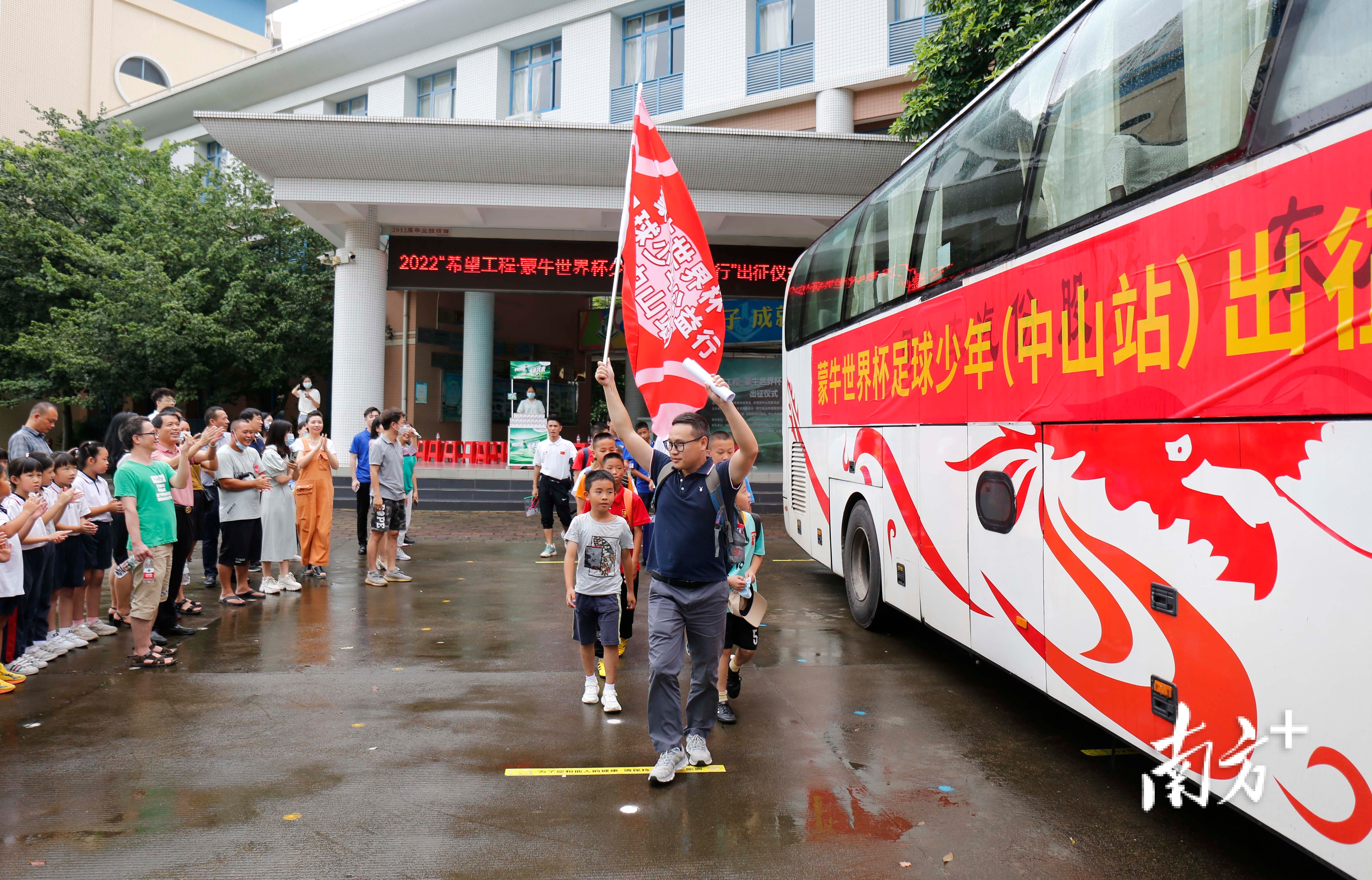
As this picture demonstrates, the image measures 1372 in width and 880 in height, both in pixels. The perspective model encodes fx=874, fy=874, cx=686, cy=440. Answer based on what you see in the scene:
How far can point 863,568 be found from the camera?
7.69m

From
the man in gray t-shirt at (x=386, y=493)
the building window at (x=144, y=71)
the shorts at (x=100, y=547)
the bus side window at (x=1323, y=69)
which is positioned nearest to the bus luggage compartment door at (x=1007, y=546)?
the bus side window at (x=1323, y=69)

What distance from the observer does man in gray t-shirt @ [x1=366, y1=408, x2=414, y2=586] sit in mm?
9203

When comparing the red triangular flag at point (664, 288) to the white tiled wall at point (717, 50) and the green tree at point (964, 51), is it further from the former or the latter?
the white tiled wall at point (717, 50)

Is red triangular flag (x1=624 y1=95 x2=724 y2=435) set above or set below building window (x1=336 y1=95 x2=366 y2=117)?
below

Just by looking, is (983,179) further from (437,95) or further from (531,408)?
(437,95)

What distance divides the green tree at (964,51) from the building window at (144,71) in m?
35.4

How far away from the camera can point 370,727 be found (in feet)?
16.3

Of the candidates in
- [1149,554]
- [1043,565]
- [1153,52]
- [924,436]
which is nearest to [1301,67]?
[1153,52]

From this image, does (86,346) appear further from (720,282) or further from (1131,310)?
(1131,310)

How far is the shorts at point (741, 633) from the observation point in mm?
4957

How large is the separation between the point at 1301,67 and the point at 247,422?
26.3 ft

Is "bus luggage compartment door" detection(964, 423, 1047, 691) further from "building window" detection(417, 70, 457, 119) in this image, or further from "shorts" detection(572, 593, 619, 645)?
"building window" detection(417, 70, 457, 119)

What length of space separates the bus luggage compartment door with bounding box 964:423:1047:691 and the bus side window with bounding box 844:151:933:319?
1738 millimetres

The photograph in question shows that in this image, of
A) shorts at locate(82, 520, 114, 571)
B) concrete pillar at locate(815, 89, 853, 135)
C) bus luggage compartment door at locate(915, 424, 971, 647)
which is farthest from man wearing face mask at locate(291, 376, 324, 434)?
bus luggage compartment door at locate(915, 424, 971, 647)
